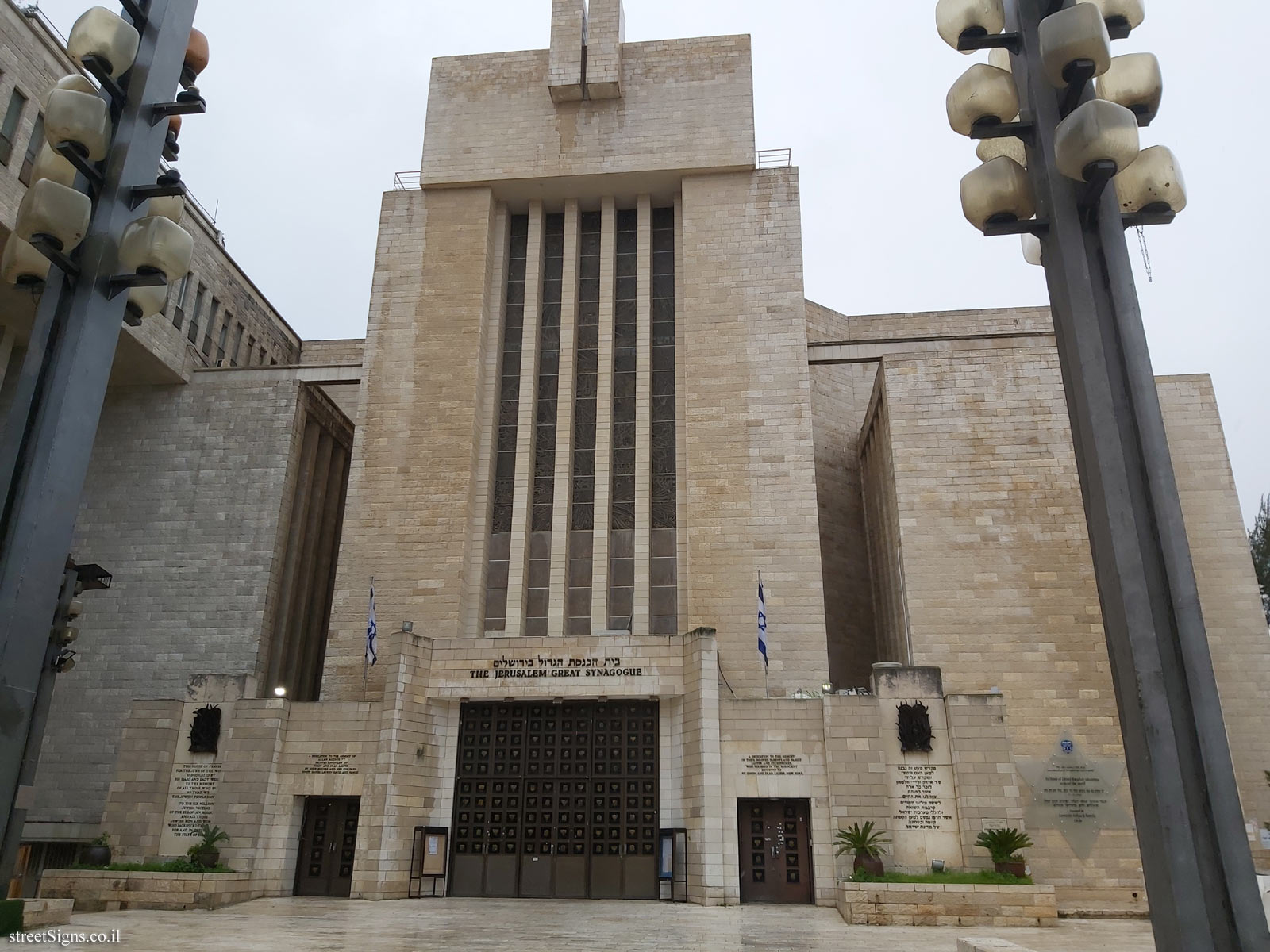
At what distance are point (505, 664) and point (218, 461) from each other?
13.3 m

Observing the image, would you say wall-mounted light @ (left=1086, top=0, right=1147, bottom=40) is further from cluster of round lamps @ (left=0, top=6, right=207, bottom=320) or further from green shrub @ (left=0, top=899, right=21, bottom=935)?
green shrub @ (left=0, top=899, right=21, bottom=935)

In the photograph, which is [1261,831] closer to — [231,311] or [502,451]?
[502,451]

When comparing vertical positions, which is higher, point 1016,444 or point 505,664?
point 1016,444

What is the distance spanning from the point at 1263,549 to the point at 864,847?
26.6 metres

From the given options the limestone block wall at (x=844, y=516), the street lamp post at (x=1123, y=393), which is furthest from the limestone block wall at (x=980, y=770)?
the street lamp post at (x=1123, y=393)

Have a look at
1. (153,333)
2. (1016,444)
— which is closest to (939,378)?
(1016,444)

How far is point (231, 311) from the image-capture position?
111 feet

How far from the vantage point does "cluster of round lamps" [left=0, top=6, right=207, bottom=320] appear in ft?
17.0

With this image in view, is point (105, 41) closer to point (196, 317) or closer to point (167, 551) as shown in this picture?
point (167, 551)

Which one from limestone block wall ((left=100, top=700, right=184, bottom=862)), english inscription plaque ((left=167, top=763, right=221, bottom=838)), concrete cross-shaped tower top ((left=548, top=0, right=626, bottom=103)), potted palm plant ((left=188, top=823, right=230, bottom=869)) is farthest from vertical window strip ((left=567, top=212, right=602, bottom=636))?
limestone block wall ((left=100, top=700, right=184, bottom=862))

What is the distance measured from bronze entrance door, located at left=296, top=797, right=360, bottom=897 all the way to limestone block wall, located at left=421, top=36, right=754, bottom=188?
60.6 ft

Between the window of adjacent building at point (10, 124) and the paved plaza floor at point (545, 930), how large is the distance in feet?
63.3

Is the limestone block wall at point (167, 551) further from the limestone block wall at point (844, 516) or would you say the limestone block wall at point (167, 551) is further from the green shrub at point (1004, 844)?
the green shrub at point (1004, 844)

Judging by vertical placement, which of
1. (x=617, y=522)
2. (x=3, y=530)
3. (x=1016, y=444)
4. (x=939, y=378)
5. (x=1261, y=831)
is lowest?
(x=1261, y=831)
